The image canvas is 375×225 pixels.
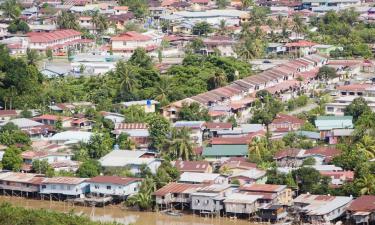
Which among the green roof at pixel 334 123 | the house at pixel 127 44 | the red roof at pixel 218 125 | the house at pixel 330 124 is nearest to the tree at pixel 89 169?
the red roof at pixel 218 125

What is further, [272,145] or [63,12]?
[63,12]

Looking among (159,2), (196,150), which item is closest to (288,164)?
(196,150)

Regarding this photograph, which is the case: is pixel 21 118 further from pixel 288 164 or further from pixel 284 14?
pixel 284 14

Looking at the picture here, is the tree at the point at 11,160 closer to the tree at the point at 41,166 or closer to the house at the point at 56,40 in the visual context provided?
the tree at the point at 41,166

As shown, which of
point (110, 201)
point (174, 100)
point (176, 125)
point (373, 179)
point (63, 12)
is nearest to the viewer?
point (373, 179)

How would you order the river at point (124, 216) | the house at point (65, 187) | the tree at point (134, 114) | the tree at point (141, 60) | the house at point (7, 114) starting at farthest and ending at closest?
the tree at point (141, 60)
the house at point (7, 114)
the tree at point (134, 114)
the house at point (65, 187)
the river at point (124, 216)

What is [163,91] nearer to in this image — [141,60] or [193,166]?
[141,60]

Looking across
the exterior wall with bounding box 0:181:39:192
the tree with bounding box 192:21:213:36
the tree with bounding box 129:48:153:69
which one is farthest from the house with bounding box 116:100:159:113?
the tree with bounding box 192:21:213:36
